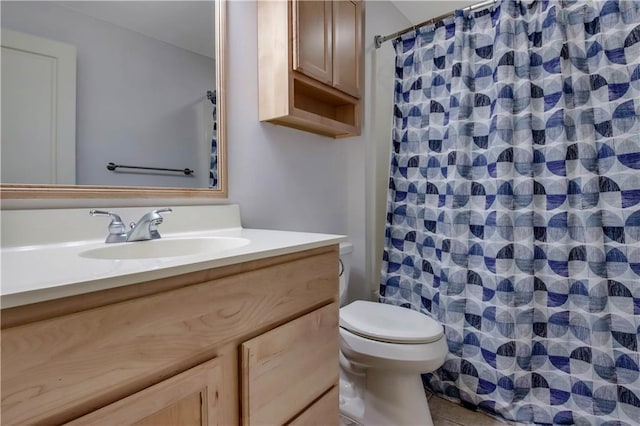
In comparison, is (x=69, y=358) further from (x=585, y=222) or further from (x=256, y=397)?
(x=585, y=222)

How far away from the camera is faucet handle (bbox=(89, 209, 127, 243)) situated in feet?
2.72

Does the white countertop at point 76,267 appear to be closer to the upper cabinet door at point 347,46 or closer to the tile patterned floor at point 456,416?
the upper cabinet door at point 347,46

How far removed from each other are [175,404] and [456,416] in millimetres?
1336

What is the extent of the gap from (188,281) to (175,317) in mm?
63

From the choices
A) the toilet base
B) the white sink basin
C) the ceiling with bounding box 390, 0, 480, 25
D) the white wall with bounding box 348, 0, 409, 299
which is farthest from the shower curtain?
the ceiling with bounding box 390, 0, 480, 25

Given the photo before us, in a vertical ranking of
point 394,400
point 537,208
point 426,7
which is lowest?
point 394,400

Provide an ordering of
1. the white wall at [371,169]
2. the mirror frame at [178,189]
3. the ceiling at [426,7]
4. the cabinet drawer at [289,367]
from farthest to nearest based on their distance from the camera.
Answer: the ceiling at [426,7] → the white wall at [371,169] → the mirror frame at [178,189] → the cabinet drawer at [289,367]

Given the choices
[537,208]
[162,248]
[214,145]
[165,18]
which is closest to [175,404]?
[162,248]

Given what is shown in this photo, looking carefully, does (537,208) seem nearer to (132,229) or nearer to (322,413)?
(322,413)

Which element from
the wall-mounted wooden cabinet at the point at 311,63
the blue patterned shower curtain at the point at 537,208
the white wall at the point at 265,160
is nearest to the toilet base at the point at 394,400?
the blue patterned shower curtain at the point at 537,208

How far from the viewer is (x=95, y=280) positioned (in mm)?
440

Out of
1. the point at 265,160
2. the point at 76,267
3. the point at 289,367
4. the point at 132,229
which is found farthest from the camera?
the point at 265,160

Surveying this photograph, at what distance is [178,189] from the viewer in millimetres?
1058

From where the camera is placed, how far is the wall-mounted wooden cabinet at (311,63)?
1.19 m
